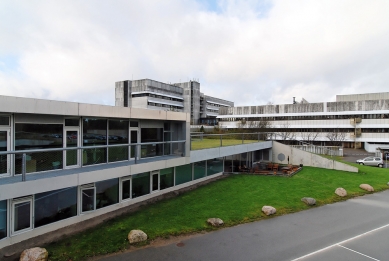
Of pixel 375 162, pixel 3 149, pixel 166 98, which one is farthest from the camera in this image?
pixel 166 98

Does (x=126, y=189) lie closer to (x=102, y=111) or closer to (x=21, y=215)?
(x=102, y=111)

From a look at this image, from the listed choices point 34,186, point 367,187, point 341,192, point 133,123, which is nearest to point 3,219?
point 34,186

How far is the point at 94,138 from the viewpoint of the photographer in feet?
39.3

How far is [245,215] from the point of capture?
12.0 meters

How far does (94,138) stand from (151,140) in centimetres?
386

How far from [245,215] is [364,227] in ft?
16.6

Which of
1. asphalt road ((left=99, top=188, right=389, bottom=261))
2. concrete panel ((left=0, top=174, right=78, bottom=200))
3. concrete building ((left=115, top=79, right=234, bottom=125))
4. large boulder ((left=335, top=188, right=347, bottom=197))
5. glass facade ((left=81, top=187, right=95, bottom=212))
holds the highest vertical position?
concrete building ((left=115, top=79, right=234, bottom=125))

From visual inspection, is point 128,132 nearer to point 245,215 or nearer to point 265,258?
point 245,215

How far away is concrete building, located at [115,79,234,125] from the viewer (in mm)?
85438

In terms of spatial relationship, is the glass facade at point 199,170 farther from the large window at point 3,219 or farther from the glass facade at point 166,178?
the large window at point 3,219

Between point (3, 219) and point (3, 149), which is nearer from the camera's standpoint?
point (3, 219)

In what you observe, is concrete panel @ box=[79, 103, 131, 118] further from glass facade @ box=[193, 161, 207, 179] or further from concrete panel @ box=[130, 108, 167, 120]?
glass facade @ box=[193, 161, 207, 179]

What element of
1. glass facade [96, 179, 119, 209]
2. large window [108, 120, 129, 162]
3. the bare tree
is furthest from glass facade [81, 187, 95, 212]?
the bare tree

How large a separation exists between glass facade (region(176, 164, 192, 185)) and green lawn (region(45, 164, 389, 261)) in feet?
3.43
